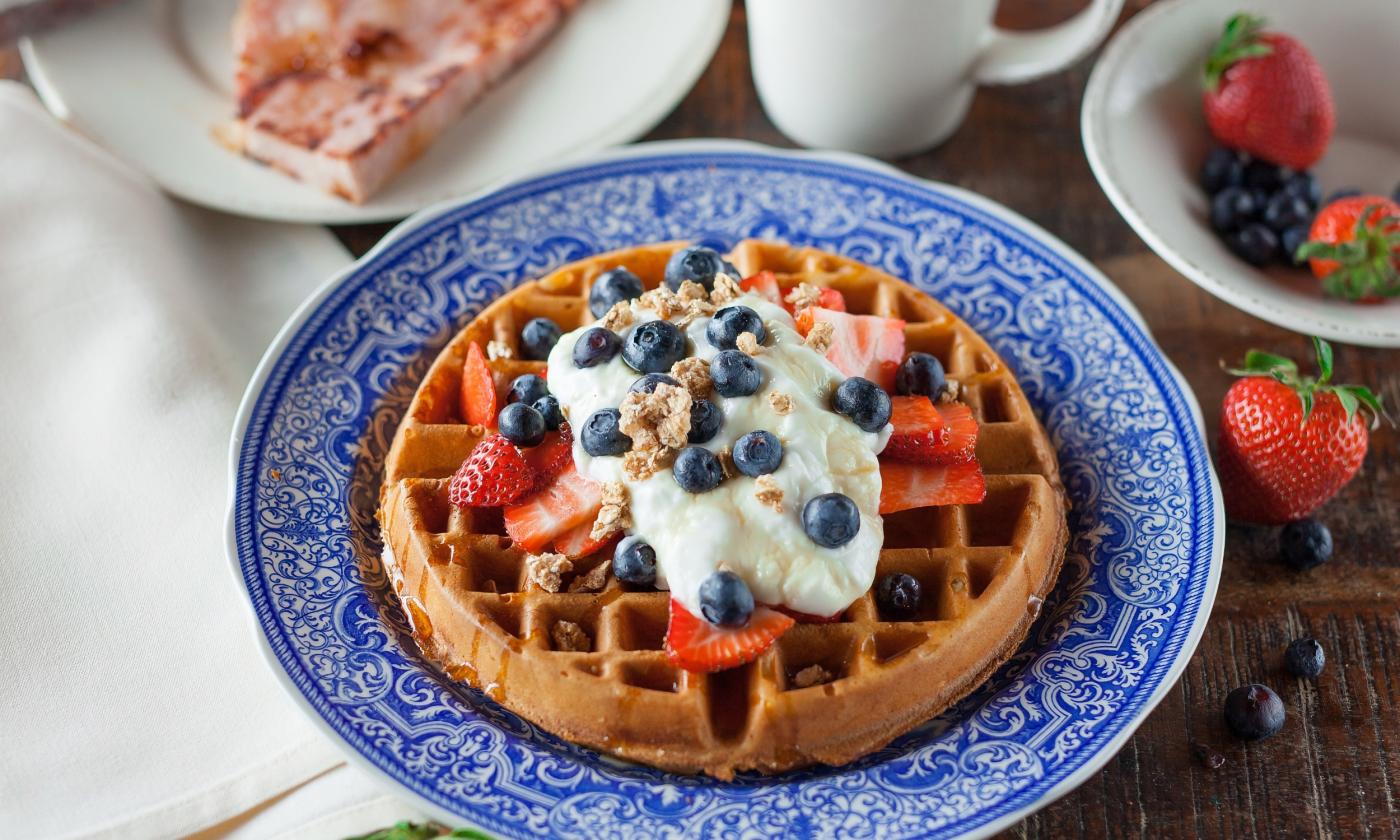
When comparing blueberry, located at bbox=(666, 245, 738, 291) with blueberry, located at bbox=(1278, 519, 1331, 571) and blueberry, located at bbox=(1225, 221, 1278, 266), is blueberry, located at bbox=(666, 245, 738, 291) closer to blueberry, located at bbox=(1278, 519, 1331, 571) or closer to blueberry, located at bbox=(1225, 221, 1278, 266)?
blueberry, located at bbox=(1278, 519, 1331, 571)

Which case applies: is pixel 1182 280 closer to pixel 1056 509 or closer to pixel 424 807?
pixel 1056 509

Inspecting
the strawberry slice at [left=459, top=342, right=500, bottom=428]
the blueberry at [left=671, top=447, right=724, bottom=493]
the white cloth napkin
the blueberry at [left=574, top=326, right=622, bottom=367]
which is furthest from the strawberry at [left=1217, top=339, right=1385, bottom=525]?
the white cloth napkin

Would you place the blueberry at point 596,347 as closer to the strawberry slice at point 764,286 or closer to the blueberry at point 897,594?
the strawberry slice at point 764,286

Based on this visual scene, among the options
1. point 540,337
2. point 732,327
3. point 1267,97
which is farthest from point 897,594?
point 1267,97

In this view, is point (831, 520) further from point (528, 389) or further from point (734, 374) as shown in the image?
point (528, 389)

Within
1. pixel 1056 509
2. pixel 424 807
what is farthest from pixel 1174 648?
pixel 424 807

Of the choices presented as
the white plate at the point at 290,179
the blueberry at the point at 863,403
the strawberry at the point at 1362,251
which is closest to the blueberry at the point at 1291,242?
the strawberry at the point at 1362,251
